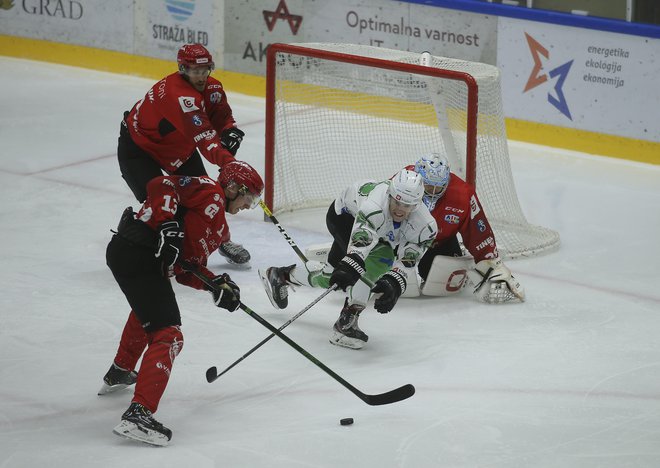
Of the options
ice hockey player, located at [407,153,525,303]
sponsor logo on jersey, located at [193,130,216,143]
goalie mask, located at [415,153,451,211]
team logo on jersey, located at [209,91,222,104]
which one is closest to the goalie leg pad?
ice hockey player, located at [407,153,525,303]

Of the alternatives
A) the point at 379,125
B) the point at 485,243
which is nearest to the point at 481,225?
the point at 485,243

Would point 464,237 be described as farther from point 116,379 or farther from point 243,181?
point 116,379

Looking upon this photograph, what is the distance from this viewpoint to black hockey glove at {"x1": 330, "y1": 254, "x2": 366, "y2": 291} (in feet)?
15.1

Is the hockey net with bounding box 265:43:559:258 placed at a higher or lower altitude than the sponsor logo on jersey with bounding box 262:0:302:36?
lower

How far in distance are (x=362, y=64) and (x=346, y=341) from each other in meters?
1.93

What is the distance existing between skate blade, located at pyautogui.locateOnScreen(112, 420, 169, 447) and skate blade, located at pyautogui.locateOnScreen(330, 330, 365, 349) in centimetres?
122

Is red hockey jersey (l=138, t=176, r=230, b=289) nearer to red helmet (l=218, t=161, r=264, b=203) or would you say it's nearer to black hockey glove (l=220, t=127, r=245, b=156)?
red helmet (l=218, t=161, r=264, b=203)

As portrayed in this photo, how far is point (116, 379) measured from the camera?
442 cm

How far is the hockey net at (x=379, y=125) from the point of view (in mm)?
6109

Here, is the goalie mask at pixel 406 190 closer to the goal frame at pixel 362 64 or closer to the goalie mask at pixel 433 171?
the goalie mask at pixel 433 171

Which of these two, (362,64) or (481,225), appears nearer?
(481,225)

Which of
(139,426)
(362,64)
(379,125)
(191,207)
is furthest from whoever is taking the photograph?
(379,125)

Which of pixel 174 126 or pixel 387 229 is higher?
pixel 174 126

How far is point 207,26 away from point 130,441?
5.74 meters
